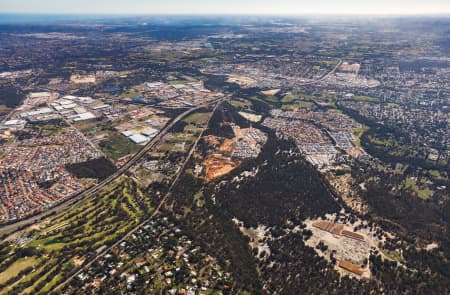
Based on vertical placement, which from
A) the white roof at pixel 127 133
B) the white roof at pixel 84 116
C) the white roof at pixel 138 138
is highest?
the white roof at pixel 84 116

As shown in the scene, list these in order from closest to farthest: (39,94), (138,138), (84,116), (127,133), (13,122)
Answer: (138,138) → (127,133) → (13,122) → (84,116) → (39,94)

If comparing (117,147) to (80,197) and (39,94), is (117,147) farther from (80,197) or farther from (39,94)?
(39,94)

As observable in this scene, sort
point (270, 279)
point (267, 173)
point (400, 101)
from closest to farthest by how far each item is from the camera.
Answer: point (270, 279), point (267, 173), point (400, 101)

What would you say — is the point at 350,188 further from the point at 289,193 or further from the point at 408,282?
the point at 408,282

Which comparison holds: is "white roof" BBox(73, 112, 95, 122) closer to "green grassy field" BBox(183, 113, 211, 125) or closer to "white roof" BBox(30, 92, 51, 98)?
"green grassy field" BBox(183, 113, 211, 125)

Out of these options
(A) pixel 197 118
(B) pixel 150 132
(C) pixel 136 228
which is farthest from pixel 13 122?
(C) pixel 136 228

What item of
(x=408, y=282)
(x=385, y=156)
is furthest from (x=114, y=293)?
(x=385, y=156)

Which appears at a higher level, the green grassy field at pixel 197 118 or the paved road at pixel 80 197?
the green grassy field at pixel 197 118

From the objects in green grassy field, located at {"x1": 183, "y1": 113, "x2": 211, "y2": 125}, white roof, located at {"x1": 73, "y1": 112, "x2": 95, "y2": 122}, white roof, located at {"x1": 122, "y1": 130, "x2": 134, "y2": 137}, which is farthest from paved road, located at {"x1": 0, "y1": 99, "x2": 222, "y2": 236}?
white roof, located at {"x1": 73, "y1": 112, "x2": 95, "y2": 122}

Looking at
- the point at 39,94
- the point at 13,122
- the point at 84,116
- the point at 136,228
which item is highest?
the point at 39,94

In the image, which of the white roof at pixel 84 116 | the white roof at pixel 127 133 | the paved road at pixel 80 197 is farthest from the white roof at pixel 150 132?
the white roof at pixel 84 116

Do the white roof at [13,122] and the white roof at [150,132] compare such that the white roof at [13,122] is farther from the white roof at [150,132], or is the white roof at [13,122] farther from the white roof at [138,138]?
the white roof at [150,132]
